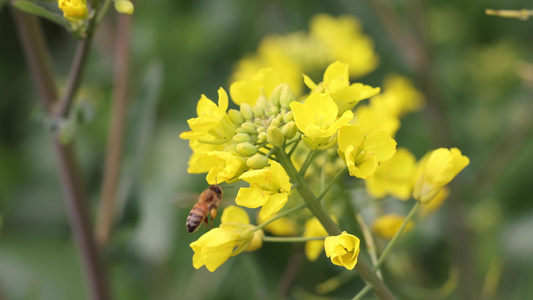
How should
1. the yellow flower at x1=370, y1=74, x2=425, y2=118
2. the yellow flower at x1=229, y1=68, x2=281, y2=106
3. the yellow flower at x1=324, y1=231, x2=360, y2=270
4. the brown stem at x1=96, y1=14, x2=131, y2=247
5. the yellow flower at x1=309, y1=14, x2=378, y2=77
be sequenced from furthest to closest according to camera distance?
the yellow flower at x1=309, y1=14, x2=378, y2=77, the brown stem at x1=96, y1=14, x2=131, y2=247, the yellow flower at x1=370, y1=74, x2=425, y2=118, the yellow flower at x1=229, y1=68, x2=281, y2=106, the yellow flower at x1=324, y1=231, x2=360, y2=270

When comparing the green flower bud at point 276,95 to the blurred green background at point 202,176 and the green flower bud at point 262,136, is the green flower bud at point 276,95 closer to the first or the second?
the green flower bud at point 262,136

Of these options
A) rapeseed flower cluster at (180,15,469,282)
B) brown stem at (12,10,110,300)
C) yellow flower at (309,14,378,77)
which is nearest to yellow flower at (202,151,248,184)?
rapeseed flower cluster at (180,15,469,282)

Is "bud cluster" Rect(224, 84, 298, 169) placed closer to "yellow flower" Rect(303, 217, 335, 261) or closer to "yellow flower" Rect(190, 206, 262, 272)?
"yellow flower" Rect(190, 206, 262, 272)

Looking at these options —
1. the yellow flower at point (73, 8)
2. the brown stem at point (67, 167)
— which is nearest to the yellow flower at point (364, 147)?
the yellow flower at point (73, 8)

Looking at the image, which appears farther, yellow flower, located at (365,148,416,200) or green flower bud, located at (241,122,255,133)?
yellow flower, located at (365,148,416,200)

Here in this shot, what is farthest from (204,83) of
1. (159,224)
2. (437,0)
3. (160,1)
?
(437,0)

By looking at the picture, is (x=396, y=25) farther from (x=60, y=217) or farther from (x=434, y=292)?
(x=60, y=217)
